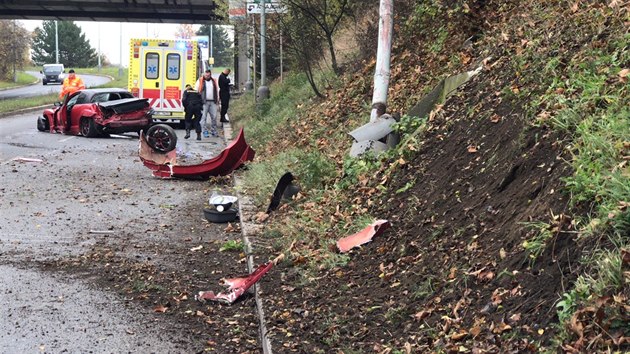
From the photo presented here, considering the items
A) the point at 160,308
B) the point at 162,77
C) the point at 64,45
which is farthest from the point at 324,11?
the point at 64,45

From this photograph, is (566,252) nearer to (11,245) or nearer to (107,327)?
(107,327)

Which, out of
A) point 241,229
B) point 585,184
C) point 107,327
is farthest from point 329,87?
point 585,184

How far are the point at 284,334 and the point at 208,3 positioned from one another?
136ft

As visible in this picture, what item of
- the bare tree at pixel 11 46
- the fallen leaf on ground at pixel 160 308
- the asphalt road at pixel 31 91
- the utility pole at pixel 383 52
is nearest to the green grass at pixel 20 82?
the bare tree at pixel 11 46

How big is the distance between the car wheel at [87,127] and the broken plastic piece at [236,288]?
16.4m

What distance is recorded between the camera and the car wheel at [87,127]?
885 inches

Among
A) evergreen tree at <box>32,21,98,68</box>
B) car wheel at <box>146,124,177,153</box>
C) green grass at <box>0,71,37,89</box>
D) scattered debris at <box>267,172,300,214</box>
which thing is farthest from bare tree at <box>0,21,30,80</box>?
scattered debris at <box>267,172,300,214</box>

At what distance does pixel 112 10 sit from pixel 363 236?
148 ft

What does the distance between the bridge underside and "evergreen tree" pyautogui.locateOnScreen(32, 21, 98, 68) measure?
67.7 metres

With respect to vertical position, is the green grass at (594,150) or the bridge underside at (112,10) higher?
the bridge underside at (112,10)

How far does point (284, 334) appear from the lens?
5.51 m

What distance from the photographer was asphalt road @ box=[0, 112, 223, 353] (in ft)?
19.5

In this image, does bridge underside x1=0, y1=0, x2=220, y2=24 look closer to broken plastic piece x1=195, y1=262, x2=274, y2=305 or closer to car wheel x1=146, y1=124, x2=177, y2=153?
car wheel x1=146, y1=124, x2=177, y2=153

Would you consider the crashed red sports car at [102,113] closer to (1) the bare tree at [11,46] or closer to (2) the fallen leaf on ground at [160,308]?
(2) the fallen leaf on ground at [160,308]
